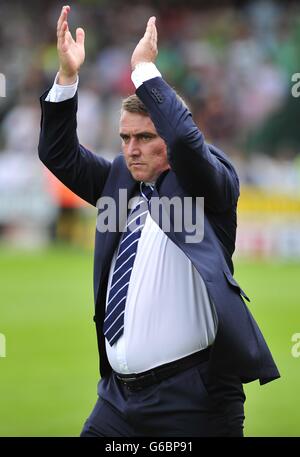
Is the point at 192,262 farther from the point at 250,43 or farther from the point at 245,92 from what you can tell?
the point at 250,43

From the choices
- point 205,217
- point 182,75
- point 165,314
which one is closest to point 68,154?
point 205,217

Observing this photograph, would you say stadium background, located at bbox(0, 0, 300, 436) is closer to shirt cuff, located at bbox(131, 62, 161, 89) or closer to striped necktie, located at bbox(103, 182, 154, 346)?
striped necktie, located at bbox(103, 182, 154, 346)

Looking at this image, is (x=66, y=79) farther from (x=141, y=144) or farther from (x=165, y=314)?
(x=165, y=314)

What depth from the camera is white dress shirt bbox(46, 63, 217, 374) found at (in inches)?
195

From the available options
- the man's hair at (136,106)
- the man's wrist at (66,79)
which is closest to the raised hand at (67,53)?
the man's wrist at (66,79)

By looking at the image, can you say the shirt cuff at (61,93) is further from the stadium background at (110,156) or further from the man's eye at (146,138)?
the stadium background at (110,156)

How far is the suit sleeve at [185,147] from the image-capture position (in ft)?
15.5

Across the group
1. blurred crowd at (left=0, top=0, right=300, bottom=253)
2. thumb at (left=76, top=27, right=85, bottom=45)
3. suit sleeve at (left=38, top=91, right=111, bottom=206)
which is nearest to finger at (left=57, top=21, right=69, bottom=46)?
A: thumb at (left=76, top=27, right=85, bottom=45)

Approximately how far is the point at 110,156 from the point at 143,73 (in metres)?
14.8

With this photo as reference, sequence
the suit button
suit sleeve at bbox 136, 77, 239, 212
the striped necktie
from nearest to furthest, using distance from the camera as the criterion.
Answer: suit sleeve at bbox 136, 77, 239, 212, the suit button, the striped necktie

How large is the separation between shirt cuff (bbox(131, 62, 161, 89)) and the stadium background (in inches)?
149

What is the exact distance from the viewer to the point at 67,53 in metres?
5.12
